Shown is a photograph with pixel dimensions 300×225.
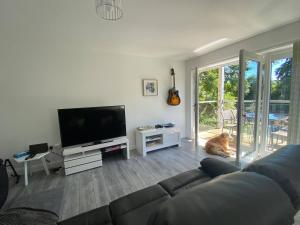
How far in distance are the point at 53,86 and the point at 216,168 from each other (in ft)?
9.68

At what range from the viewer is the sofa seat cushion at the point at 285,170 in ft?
2.20

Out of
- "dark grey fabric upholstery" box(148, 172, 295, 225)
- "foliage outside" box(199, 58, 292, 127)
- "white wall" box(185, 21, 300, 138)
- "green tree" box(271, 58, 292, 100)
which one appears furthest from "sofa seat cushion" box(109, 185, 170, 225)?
"white wall" box(185, 21, 300, 138)

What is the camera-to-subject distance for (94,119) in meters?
2.86

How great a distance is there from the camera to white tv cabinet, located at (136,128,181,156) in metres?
3.30

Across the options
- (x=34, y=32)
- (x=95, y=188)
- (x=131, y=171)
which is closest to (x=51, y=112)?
(x=34, y=32)

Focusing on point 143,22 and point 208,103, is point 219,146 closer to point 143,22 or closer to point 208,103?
point 208,103

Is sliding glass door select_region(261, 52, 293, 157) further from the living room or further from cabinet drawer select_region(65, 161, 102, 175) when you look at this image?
cabinet drawer select_region(65, 161, 102, 175)

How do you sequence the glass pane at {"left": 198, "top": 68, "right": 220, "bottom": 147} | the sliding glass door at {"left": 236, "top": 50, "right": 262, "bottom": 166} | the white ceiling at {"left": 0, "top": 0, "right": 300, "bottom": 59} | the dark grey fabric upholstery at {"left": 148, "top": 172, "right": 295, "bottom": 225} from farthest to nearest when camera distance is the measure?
the glass pane at {"left": 198, "top": 68, "right": 220, "bottom": 147}
the sliding glass door at {"left": 236, "top": 50, "right": 262, "bottom": 166}
the white ceiling at {"left": 0, "top": 0, "right": 300, "bottom": 59}
the dark grey fabric upholstery at {"left": 148, "top": 172, "right": 295, "bottom": 225}

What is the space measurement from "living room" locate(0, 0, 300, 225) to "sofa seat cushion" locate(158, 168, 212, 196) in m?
0.01

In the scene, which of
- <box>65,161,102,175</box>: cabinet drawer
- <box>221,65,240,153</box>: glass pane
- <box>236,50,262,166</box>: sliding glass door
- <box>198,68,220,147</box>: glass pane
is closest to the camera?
<box>236,50,262,166</box>: sliding glass door

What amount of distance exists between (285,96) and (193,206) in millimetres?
3122

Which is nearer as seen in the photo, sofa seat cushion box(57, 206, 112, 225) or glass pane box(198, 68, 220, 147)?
sofa seat cushion box(57, 206, 112, 225)

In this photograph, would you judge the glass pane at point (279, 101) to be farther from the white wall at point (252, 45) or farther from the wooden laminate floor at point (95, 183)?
the wooden laminate floor at point (95, 183)

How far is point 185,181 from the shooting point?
142cm
